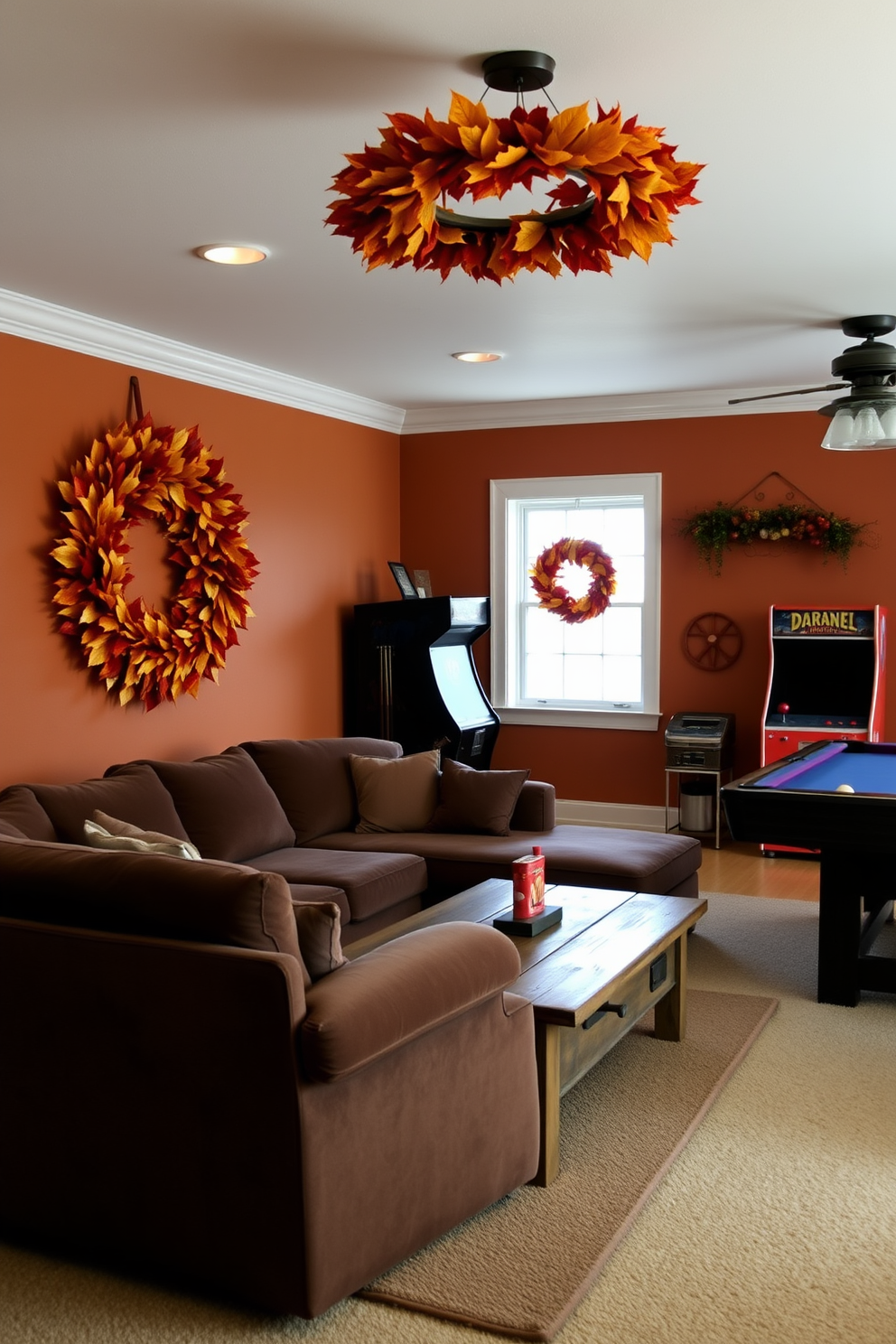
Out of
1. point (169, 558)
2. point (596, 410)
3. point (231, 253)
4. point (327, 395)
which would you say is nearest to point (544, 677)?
point (596, 410)

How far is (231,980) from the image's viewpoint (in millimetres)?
2271

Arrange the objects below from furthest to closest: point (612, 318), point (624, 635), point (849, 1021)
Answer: point (624, 635) → point (612, 318) → point (849, 1021)

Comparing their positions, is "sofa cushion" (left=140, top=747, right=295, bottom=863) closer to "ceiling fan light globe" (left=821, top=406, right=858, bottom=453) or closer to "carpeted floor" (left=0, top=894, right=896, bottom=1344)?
"carpeted floor" (left=0, top=894, right=896, bottom=1344)

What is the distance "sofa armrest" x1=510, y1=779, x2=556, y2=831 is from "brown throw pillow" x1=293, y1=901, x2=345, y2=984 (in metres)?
2.90

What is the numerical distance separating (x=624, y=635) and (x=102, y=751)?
11.6 feet

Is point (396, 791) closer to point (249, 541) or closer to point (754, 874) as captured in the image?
point (249, 541)

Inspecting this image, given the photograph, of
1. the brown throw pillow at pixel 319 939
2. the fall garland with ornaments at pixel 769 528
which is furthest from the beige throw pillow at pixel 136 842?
the fall garland with ornaments at pixel 769 528

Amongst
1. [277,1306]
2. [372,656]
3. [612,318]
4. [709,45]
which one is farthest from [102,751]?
[709,45]

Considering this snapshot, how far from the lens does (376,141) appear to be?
10.5ft

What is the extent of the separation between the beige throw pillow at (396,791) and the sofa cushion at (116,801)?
104 cm

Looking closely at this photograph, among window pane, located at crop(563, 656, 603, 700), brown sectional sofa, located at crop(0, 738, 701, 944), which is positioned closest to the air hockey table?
brown sectional sofa, located at crop(0, 738, 701, 944)

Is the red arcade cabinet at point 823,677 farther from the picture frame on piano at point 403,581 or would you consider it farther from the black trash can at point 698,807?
the picture frame on piano at point 403,581

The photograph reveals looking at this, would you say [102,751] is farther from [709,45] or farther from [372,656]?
[709,45]

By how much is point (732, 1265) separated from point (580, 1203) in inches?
15.6
